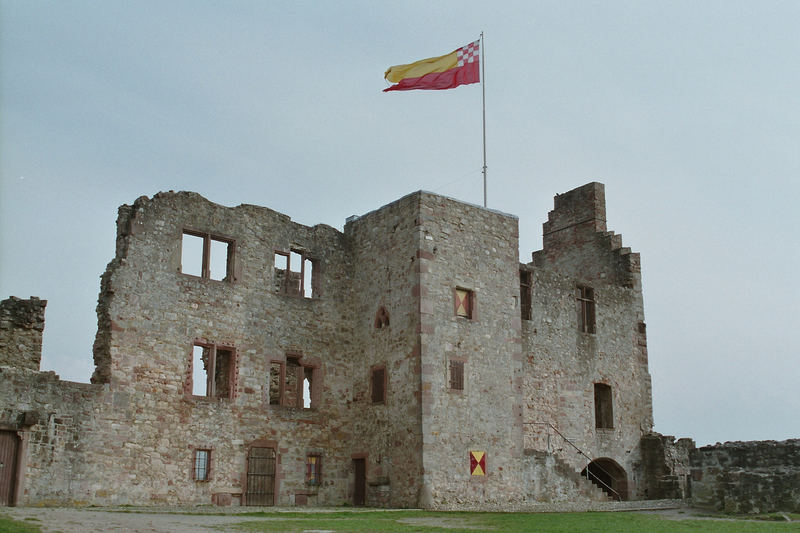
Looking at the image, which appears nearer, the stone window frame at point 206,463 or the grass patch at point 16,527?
the grass patch at point 16,527

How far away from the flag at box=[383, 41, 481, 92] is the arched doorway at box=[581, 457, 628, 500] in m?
13.9

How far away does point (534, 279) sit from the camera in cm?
3078

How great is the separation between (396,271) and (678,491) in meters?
13.1

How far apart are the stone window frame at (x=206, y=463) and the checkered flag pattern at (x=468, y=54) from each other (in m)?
14.4

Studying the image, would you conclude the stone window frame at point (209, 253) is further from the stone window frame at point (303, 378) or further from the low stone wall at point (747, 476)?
the low stone wall at point (747, 476)

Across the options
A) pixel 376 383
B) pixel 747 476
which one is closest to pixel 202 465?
pixel 376 383

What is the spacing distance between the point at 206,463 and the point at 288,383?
15.2ft

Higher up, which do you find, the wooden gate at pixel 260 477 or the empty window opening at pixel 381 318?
the empty window opening at pixel 381 318

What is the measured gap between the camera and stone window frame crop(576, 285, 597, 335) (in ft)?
107

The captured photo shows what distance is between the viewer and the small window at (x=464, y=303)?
26.7 m

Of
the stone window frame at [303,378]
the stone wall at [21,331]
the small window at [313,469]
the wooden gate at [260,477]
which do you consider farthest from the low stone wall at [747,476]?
the stone wall at [21,331]

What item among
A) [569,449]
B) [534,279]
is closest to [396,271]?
[534,279]

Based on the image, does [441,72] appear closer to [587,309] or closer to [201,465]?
[587,309]

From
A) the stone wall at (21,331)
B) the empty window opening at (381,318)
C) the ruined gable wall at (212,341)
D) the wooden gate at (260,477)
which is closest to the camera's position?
the stone wall at (21,331)
